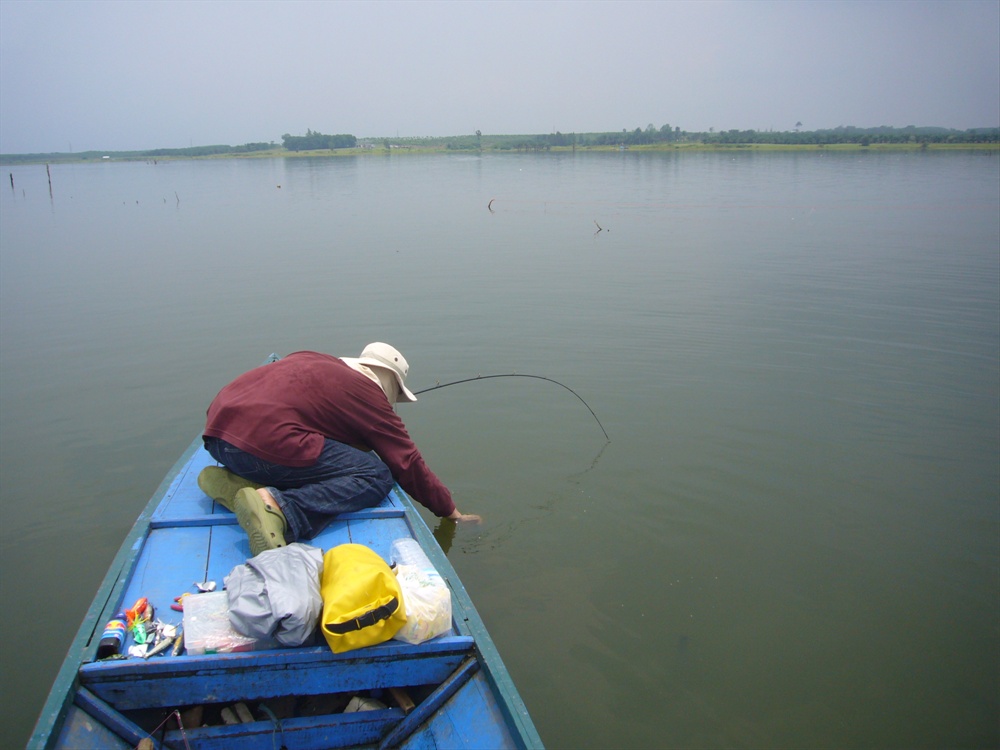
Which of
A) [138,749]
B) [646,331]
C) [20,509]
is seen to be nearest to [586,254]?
[646,331]

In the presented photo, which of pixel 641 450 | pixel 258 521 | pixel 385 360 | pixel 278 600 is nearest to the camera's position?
pixel 278 600

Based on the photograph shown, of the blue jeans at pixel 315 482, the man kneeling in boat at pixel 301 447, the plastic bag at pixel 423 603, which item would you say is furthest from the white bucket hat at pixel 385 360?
the plastic bag at pixel 423 603

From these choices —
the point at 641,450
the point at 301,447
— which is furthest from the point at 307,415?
the point at 641,450

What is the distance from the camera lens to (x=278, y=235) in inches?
893

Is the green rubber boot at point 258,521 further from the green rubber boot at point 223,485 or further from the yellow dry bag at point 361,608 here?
the yellow dry bag at point 361,608

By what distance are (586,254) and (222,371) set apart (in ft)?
36.9

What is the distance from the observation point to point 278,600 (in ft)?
10.4

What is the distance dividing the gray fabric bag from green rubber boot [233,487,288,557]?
0.50 metres

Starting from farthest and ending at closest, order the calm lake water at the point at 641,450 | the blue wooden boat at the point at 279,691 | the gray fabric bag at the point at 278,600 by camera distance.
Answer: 1. the calm lake water at the point at 641,450
2. the gray fabric bag at the point at 278,600
3. the blue wooden boat at the point at 279,691

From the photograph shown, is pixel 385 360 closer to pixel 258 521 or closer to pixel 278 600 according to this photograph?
pixel 258 521

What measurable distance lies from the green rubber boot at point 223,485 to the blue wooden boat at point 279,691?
70cm

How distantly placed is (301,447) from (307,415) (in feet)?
0.79

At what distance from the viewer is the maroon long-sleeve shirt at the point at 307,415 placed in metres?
4.29

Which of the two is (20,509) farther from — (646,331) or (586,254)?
(586,254)
